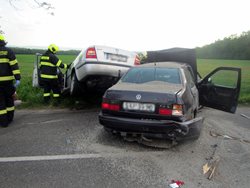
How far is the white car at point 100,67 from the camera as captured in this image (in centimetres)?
586

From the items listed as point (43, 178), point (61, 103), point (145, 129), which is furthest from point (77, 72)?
point (43, 178)

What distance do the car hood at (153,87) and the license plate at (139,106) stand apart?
26 centimetres

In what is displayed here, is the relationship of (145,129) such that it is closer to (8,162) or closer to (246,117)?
(8,162)

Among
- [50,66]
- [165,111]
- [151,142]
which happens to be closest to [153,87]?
[165,111]

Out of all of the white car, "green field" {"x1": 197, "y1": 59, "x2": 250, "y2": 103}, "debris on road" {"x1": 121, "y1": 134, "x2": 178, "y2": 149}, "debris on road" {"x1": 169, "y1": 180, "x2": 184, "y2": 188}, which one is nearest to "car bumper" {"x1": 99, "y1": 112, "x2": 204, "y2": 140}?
"debris on road" {"x1": 121, "y1": 134, "x2": 178, "y2": 149}

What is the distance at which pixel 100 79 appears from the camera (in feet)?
20.8

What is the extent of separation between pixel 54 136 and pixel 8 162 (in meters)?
1.30

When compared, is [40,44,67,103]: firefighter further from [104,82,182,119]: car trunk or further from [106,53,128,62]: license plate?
[104,82,182,119]: car trunk

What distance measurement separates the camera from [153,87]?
4379 millimetres

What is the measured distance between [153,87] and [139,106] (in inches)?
19.9

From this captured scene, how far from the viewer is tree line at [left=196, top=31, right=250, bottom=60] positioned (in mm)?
52666

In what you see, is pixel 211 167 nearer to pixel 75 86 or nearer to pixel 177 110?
pixel 177 110

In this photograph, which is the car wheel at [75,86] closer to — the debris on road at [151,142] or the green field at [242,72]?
the debris on road at [151,142]

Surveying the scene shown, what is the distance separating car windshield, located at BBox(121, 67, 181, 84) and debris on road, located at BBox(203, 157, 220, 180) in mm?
1565
